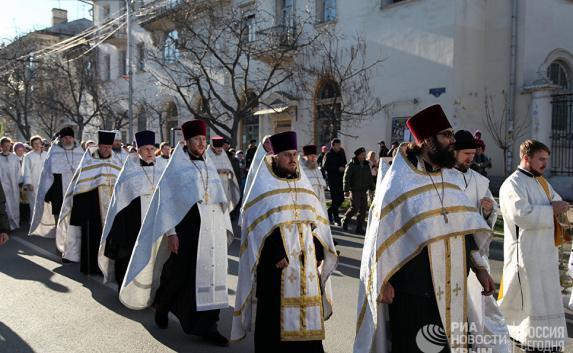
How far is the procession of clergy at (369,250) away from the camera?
4020mm

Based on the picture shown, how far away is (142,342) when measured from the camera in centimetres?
588

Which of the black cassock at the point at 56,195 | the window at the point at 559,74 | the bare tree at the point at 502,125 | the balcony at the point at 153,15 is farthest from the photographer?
the balcony at the point at 153,15

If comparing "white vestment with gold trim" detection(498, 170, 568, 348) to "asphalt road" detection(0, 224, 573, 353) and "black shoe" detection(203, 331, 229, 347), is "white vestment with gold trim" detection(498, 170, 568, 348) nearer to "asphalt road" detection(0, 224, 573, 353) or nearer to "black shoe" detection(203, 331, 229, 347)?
"asphalt road" detection(0, 224, 573, 353)

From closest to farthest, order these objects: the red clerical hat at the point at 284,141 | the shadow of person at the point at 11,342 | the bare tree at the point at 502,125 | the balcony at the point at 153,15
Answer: the red clerical hat at the point at 284,141 → the shadow of person at the point at 11,342 → the bare tree at the point at 502,125 → the balcony at the point at 153,15

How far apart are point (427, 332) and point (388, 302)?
1.06 feet

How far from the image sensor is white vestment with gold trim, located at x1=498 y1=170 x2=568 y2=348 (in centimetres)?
536

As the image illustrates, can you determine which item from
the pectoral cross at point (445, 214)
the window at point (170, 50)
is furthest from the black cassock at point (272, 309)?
the window at point (170, 50)

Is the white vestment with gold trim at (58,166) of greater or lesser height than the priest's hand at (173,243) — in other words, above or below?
above

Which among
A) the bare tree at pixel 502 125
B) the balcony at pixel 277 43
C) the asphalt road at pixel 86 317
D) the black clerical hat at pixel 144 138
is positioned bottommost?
the asphalt road at pixel 86 317

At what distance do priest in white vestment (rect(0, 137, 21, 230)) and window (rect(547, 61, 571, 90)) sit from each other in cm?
1716

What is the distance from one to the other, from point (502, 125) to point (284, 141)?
633 inches

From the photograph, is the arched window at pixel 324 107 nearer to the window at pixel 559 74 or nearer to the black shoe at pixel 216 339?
the window at pixel 559 74

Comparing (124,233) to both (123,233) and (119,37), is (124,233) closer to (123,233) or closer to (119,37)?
(123,233)

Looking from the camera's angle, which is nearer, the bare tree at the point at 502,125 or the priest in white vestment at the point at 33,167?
the priest in white vestment at the point at 33,167
